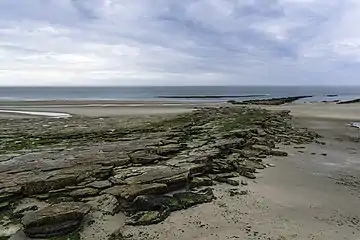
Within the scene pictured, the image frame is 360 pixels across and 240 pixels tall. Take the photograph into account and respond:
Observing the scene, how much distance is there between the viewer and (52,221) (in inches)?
309

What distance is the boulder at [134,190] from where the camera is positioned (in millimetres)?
9492

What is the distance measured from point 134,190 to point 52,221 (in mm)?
2457

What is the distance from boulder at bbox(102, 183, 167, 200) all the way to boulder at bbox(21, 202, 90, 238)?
1390mm

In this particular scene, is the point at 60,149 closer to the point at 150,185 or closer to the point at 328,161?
the point at 150,185

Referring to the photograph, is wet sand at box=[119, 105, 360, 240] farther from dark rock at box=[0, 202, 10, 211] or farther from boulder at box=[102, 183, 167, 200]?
dark rock at box=[0, 202, 10, 211]

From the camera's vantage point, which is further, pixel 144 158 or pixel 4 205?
pixel 144 158

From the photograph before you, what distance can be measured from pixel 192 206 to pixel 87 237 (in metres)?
2.88

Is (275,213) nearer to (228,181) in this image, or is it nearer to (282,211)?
(282,211)

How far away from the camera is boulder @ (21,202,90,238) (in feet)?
25.1

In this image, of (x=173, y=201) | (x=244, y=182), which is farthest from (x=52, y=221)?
(x=244, y=182)

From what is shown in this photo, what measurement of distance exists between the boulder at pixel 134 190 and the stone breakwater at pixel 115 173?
28 millimetres

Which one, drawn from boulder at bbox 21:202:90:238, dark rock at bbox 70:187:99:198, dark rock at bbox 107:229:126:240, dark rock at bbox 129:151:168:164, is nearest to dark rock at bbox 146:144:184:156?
dark rock at bbox 129:151:168:164

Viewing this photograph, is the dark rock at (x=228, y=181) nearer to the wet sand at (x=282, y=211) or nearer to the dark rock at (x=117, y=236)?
the wet sand at (x=282, y=211)

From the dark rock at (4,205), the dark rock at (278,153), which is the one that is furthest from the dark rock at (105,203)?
the dark rock at (278,153)
